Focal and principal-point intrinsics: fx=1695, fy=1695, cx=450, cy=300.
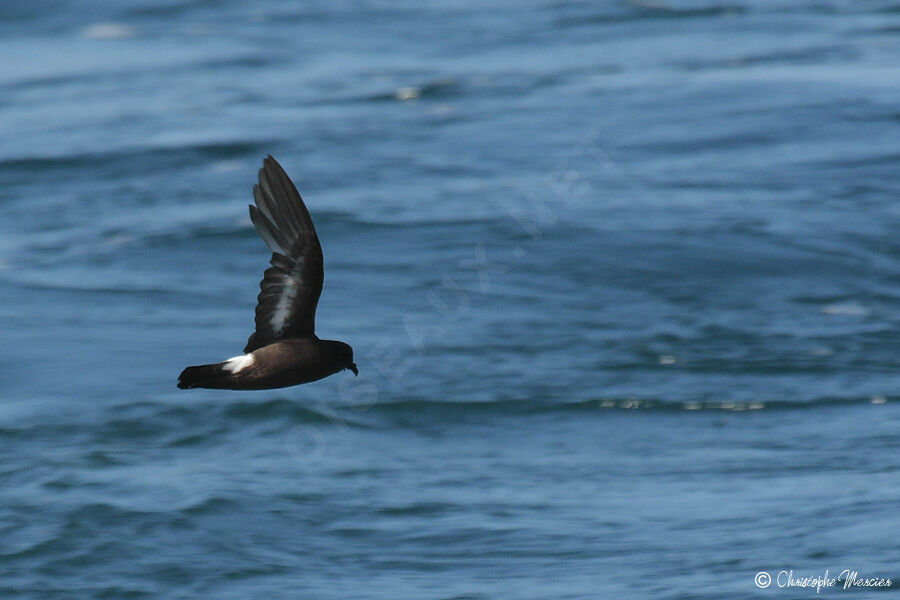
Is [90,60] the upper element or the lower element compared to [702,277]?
upper

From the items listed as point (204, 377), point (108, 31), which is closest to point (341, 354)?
point (204, 377)

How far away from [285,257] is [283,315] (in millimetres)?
→ 272

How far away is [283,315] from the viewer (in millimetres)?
6383

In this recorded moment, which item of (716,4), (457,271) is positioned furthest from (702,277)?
(716,4)

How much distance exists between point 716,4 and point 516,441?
13625 millimetres

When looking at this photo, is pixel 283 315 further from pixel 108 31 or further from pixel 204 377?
pixel 108 31

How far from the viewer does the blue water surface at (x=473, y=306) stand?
40.2 feet

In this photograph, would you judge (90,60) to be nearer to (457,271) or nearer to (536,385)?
(457,271)

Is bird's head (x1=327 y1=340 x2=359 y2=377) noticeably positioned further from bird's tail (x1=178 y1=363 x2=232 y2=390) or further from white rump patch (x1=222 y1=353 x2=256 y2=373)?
bird's tail (x1=178 y1=363 x2=232 y2=390)

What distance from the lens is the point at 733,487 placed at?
41.3 ft

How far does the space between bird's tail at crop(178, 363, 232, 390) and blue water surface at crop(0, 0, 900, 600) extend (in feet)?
18.5

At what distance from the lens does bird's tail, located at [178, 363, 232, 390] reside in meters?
5.78
